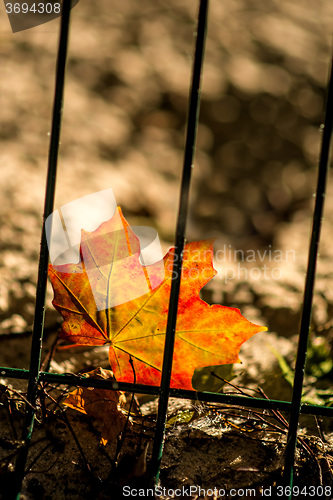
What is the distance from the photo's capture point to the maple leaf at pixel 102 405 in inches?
34.1

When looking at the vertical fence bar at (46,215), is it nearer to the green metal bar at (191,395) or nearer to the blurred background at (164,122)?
the green metal bar at (191,395)

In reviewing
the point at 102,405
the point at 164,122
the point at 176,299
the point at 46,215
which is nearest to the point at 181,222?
the point at 176,299

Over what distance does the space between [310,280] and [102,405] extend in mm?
477

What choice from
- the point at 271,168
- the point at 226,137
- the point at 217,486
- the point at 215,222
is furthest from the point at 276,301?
the point at 226,137

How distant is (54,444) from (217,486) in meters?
0.33

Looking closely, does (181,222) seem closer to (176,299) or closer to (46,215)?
(176,299)

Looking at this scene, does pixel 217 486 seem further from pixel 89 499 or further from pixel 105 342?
pixel 105 342

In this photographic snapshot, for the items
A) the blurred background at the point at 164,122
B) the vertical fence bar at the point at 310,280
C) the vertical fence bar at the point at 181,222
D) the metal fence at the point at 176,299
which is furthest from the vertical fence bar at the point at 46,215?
the blurred background at the point at 164,122

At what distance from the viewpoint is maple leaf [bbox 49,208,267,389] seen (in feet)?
2.77

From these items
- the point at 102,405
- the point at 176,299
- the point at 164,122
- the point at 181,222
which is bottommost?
the point at 102,405

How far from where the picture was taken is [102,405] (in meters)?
0.88

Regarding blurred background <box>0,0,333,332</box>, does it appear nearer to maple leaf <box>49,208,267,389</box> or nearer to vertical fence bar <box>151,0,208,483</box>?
maple leaf <box>49,208,267,389</box>

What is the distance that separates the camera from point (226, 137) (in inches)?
131

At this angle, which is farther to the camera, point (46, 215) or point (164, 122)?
point (164, 122)
